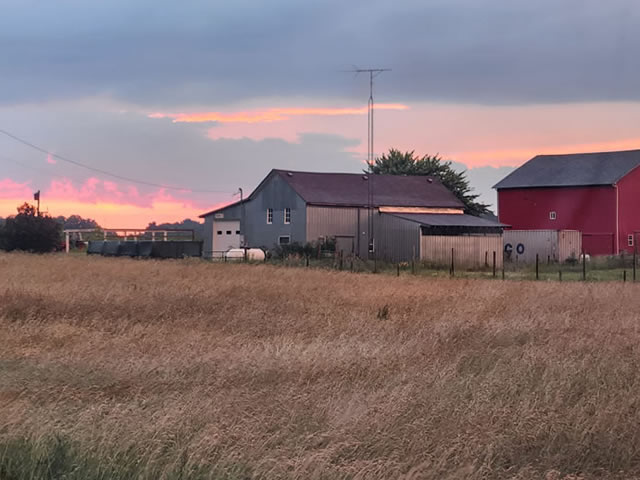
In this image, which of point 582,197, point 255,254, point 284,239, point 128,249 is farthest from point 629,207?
point 128,249

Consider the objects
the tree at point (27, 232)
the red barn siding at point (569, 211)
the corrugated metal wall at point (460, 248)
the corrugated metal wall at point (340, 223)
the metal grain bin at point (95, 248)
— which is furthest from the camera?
the tree at point (27, 232)

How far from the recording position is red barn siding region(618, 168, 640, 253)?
188 ft

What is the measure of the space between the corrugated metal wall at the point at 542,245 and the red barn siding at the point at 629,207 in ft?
12.7

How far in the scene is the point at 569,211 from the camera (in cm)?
5956

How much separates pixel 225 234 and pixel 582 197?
85.1 ft

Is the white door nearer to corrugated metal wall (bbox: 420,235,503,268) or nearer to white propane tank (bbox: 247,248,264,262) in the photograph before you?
white propane tank (bbox: 247,248,264,262)

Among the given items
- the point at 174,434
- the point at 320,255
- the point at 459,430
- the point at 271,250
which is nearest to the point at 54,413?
the point at 174,434

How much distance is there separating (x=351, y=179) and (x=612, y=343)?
4805 centimetres

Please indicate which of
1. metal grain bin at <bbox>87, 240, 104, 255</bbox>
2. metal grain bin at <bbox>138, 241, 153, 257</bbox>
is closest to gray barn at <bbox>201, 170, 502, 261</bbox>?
metal grain bin at <bbox>138, 241, 153, 257</bbox>

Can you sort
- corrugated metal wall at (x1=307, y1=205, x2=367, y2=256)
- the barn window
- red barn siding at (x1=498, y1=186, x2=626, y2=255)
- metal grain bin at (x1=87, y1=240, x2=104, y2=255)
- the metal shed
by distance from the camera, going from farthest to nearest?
red barn siding at (x1=498, y1=186, x2=626, y2=255) < metal grain bin at (x1=87, y1=240, x2=104, y2=255) < the barn window < corrugated metal wall at (x1=307, y1=205, x2=367, y2=256) < the metal shed

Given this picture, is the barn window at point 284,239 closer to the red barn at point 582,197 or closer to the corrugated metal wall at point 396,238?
the corrugated metal wall at point 396,238

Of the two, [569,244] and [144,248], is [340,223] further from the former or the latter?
[569,244]

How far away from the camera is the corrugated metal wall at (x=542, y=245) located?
53.4 m

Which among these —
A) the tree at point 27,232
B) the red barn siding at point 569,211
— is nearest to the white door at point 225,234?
the tree at point 27,232
